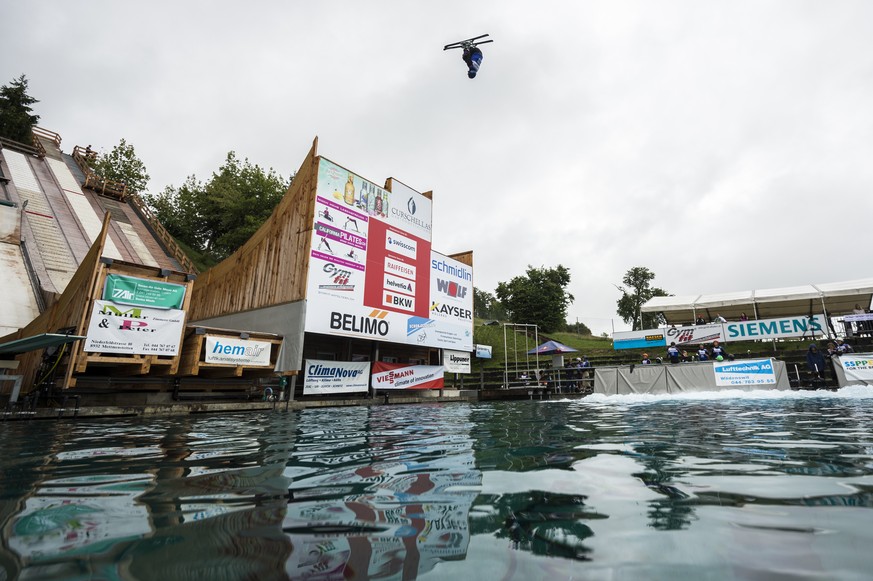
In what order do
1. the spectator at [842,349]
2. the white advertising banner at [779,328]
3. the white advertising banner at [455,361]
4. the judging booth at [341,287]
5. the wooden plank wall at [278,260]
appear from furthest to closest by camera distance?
the white advertising banner at [455,361], the white advertising banner at [779,328], the wooden plank wall at [278,260], the judging booth at [341,287], the spectator at [842,349]

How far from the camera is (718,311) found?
27812 mm

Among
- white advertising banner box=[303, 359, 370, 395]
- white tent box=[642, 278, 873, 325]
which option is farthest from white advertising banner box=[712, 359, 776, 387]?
white advertising banner box=[303, 359, 370, 395]

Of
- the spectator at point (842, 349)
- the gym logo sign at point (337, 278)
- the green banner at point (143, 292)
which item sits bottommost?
the spectator at point (842, 349)

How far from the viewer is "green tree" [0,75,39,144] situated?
39.5m

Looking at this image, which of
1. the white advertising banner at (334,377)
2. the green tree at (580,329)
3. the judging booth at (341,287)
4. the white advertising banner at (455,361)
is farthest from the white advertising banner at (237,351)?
the green tree at (580,329)

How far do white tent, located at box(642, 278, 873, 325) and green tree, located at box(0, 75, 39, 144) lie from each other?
184 feet

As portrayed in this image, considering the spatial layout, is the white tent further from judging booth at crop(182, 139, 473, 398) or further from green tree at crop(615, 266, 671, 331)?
green tree at crop(615, 266, 671, 331)

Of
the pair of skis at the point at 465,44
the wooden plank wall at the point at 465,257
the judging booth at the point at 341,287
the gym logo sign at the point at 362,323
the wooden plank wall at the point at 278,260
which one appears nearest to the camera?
the pair of skis at the point at 465,44

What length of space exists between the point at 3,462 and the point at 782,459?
6.83 meters

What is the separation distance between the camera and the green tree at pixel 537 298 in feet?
168

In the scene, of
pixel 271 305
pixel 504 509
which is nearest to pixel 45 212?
pixel 271 305

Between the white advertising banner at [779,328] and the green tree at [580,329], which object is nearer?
the white advertising banner at [779,328]

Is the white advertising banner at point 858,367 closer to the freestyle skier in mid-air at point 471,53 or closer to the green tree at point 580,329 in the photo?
the freestyle skier in mid-air at point 471,53

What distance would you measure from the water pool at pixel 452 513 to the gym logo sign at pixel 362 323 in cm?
1348
